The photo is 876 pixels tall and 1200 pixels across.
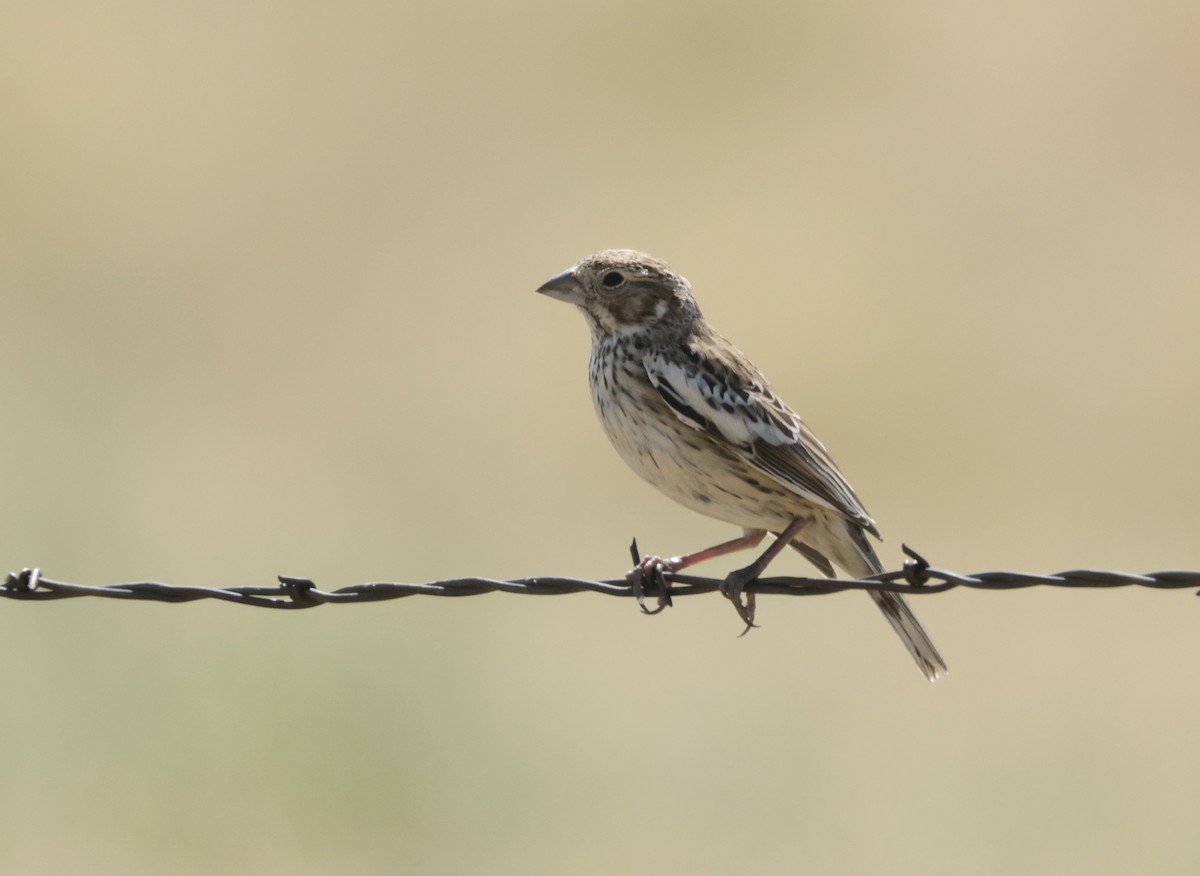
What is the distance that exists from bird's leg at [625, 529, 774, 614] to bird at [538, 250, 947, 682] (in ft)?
0.04

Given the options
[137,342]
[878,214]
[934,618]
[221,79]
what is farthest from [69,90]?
[934,618]

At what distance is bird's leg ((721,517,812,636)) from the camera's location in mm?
6684

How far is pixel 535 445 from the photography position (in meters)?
18.4

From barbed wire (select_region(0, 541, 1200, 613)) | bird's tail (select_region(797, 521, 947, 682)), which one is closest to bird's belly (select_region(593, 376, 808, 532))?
bird's tail (select_region(797, 521, 947, 682))

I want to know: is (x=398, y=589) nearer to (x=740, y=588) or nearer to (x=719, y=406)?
(x=740, y=588)

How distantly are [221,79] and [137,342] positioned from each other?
10.5 meters

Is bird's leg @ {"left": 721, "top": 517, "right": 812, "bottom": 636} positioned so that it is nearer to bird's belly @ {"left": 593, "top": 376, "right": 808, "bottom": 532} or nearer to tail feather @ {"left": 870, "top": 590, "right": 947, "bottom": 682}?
bird's belly @ {"left": 593, "top": 376, "right": 808, "bottom": 532}

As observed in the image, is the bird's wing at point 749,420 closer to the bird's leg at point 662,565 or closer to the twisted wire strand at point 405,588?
the bird's leg at point 662,565

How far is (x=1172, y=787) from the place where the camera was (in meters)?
12.1

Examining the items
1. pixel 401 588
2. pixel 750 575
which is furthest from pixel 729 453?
pixel 401 588

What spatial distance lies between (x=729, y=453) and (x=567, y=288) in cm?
135

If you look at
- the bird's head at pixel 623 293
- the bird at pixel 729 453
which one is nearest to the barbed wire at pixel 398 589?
the bird at pixel 729 453

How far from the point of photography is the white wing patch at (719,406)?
784 centimetres

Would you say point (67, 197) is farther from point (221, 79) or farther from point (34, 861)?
point (34, 861)
